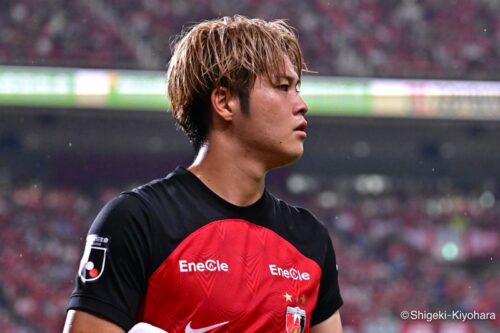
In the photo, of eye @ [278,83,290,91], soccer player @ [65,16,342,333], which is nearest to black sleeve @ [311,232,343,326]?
soccer player @ [65,16,342,333]

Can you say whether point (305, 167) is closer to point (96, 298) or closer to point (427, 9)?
point (427, 9)

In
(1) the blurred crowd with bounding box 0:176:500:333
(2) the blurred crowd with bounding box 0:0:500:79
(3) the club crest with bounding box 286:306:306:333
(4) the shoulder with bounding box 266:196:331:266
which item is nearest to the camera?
(3) the club crest with bounding box 286:306:306:333

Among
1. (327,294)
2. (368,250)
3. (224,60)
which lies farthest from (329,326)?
(368,250)

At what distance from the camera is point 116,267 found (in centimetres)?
149

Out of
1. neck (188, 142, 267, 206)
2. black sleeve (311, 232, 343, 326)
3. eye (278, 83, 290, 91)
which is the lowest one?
black sleeve (311, 232, 343, 326)

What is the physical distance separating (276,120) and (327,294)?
35cm

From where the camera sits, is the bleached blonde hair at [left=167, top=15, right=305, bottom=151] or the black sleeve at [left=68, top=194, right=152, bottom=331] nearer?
the black sleeve at [left=68, top=194, right=152, bottom=331]

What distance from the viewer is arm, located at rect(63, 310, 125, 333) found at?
4.82ft

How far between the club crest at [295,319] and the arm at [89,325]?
291mm

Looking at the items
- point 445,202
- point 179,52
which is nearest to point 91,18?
point 445,202

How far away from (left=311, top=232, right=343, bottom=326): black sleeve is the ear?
317 millimetres

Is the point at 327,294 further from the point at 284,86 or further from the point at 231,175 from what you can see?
the point at 284,86

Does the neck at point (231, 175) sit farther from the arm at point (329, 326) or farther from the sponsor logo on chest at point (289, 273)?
the arm at point (329, 326)

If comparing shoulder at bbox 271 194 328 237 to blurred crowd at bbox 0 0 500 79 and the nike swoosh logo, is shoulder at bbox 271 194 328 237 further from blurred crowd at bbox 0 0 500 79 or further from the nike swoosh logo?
blurred crowd at bbox 0 0 500 79
